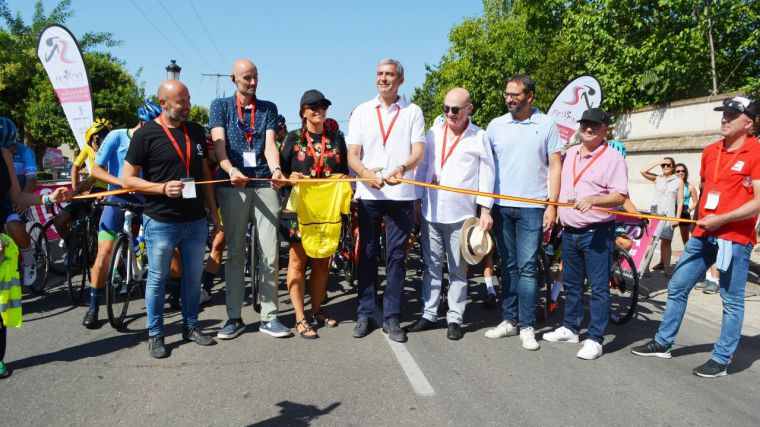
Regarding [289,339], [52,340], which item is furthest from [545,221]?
[52,340]

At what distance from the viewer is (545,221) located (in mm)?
4566

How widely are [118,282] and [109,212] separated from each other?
672 millimetres

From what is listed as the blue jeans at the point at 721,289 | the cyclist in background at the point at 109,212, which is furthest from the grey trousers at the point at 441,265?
the cyclist in background at the point at 109,212

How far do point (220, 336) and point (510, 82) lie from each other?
11.2ft

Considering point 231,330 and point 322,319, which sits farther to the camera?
point 322,319

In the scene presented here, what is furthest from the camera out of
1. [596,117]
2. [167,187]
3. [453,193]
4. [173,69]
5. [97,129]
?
[173,69]

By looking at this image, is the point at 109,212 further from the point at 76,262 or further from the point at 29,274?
the point at 29,274

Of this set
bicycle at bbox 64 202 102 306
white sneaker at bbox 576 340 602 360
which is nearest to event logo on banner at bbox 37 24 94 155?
bicycle at bbox 64 202 102 306

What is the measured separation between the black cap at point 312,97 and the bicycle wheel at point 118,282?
2.14 meters

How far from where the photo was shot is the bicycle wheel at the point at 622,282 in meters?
5.25

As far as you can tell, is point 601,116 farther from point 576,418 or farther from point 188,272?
point 188,272

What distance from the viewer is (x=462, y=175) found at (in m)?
4.56

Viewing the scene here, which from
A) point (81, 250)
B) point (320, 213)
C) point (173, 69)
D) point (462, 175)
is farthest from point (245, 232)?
point (173, 69)

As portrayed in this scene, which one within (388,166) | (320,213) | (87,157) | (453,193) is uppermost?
(87,157)
